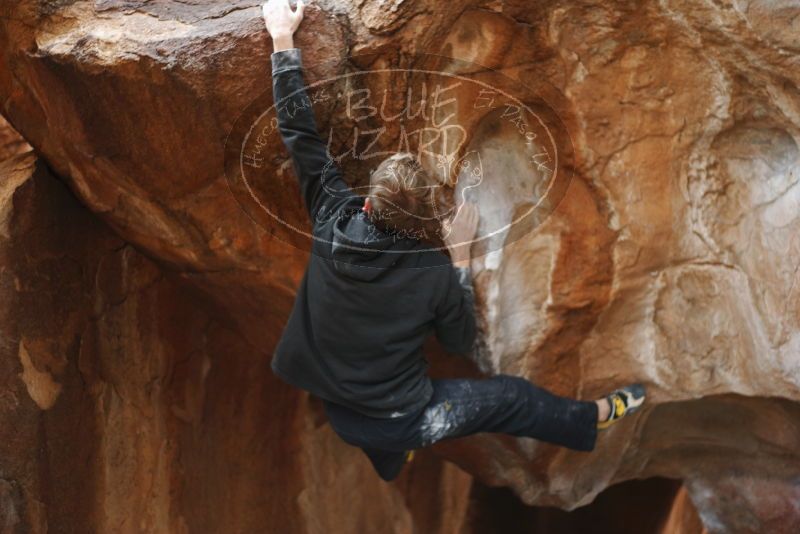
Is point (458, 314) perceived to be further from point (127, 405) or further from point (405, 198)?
point (127, 405)

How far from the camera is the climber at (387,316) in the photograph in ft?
4.86

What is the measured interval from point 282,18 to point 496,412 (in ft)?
3.03

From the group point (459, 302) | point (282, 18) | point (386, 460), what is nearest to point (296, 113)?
point (282, 18)

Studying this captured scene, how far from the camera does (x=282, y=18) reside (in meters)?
1.51

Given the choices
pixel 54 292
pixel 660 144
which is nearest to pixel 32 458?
pixel 54 292

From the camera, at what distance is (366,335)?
1680 millimetres

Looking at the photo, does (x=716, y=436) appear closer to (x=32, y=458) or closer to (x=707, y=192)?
(x=707, y=192)

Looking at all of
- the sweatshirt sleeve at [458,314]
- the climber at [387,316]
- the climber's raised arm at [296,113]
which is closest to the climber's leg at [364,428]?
the climber at [387,316]

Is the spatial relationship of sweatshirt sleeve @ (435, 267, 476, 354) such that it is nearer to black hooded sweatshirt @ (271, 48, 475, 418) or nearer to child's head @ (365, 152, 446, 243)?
black hooded sweatshirt @ (271, 48, 475, 418)

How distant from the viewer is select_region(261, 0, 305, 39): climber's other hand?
151 cm

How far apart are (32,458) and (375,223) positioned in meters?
0.99

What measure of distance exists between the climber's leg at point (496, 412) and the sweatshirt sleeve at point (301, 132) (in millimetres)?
547

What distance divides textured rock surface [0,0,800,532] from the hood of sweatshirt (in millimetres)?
102

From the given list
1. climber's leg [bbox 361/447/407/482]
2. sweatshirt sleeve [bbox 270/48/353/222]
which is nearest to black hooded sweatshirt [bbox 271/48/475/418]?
sweatshirt sleeve [bbox 270/48/353/222]
